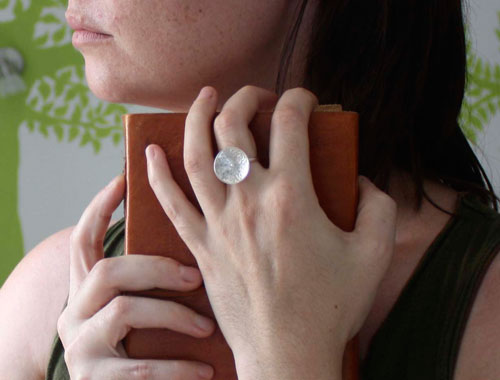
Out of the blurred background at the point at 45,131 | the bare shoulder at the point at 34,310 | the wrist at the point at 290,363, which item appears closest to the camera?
the wrist at the point at 290,363

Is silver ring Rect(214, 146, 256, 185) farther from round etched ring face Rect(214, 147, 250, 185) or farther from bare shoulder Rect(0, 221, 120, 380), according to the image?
bare shoulder Rect(0, 221, 120, 380)

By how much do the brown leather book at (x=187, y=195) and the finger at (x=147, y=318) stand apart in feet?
0.04

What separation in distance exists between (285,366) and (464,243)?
258mm

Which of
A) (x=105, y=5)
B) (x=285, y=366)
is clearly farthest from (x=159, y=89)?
(x=285, y=366)

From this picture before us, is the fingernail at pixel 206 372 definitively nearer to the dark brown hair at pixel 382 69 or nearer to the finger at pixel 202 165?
the finger at pixel 202 165

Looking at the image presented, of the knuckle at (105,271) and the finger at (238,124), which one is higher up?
the finger at (238,124)

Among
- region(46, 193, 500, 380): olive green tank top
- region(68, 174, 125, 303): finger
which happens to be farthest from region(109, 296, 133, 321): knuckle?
region(46, 193, 500, 380): olive green tank top

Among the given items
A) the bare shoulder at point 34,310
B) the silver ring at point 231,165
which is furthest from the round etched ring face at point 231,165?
the bare shoulder at point 34,310

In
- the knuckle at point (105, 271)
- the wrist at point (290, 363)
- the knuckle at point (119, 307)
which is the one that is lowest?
the wrist at point (290, 363)

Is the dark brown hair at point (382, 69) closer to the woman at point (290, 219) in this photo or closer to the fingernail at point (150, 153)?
the woman at point (290, 219)

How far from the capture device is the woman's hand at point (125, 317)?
0.51 metres

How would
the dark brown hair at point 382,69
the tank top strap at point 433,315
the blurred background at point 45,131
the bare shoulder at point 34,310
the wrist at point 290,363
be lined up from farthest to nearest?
1. the blurred background at point 45,131
2. the bare shoulder at point 34,310
3. the dark brown hair at point 382,69
4. the tank top strap at point 433,315
5. the wrist at point 290,363

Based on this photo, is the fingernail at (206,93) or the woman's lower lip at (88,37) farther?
the woman's lower lip at (88,37)

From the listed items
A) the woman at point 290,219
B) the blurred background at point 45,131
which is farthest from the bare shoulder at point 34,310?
the blurred background at point 45,131
